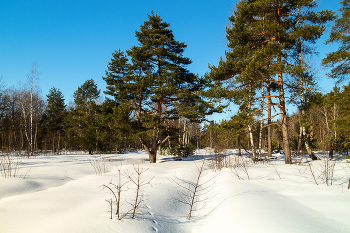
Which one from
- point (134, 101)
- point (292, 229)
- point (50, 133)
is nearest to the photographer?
point (292, 229)

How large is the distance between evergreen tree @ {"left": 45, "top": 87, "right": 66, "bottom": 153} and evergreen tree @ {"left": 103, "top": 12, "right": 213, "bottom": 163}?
1748 centimetres

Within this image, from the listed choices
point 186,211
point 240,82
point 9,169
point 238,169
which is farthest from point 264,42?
point 9,169

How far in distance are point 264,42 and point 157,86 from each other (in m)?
6.30

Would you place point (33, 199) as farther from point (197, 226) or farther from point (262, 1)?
point (262, 1)

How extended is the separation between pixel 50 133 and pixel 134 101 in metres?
20.3

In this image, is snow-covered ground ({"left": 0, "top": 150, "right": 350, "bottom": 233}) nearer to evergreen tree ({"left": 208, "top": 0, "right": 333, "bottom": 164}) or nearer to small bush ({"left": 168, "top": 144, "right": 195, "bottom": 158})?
evergreen tree ({"left": 208, "top": 0, "right": 333, "bottom": 164})

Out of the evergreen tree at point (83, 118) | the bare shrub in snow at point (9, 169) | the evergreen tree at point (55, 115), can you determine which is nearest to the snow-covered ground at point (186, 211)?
the bare shrub in snow at point (9, 169)

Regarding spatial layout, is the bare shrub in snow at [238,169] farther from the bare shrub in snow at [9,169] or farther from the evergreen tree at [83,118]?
the evergreen tree at [83,118]

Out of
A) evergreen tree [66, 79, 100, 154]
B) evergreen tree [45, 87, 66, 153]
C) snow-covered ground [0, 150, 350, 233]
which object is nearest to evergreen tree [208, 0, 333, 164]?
snow-covered ground [0, 150, 350, 233]

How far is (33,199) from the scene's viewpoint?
130 inches

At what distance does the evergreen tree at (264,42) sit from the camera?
731 cm

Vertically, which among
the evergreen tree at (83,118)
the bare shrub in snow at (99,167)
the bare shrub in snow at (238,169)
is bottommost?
the bare shrub in snow at (99,167)

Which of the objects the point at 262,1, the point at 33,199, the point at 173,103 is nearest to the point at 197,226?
the point at 33,199

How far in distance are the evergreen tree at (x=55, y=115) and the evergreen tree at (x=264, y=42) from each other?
24.1 m
